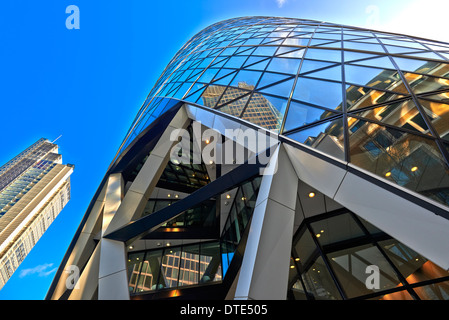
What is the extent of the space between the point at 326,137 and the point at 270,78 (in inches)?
207

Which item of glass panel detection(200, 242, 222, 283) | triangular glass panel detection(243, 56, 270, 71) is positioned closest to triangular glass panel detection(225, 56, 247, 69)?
triangular glass panel detection(243, 56, 270, 71)

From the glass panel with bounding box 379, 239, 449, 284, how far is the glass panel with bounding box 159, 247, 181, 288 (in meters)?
13.0

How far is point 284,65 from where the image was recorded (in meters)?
11.6

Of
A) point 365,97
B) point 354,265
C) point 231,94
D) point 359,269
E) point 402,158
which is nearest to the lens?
point 402,158

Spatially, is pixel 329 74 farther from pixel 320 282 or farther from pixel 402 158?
pixel 320 282

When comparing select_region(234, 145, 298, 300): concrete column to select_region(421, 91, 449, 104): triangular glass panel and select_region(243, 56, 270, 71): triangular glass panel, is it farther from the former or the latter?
select_region(243, 56, 270, 71): triangular glass panel

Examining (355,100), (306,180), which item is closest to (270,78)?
(355,100)

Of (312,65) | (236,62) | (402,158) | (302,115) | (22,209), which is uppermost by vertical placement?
Result: (22,209)

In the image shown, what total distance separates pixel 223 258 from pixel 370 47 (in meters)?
15.2

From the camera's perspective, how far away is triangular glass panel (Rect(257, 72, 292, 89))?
34.7ft

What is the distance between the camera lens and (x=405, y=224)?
4812 mm
